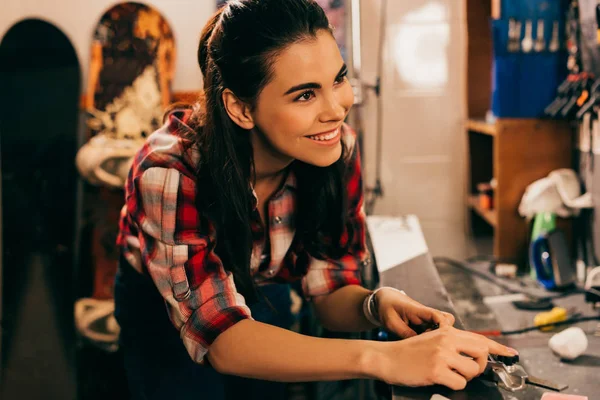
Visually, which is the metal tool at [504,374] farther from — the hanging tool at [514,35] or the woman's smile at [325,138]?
the hanging tool at [514,35]

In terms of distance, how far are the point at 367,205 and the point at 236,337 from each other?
1.79 metres

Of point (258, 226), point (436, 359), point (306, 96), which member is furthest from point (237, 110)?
point (436, 359)

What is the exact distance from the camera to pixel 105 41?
2.71m

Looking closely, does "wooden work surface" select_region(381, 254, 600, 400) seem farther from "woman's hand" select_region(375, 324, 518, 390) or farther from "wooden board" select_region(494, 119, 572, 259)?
"wooden board" select_region(494, 119, 572, 259)

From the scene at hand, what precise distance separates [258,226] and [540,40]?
3.89ft

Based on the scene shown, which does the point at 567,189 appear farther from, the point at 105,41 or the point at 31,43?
the point at 31,43

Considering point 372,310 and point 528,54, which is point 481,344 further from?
point 528,54

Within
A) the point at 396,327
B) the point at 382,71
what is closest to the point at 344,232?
the point at 396,327

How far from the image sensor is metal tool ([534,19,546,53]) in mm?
1964

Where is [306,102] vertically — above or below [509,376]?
above

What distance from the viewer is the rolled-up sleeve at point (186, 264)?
3.59 ft

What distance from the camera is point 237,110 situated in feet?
3.88

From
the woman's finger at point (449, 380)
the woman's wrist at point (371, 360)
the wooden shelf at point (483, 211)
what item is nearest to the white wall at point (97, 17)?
the wooden shelf at point (483, 211)

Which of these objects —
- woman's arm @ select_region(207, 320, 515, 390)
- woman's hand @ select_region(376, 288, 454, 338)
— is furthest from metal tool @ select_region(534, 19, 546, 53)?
woman's arm @ select_region(207, 320, 515, 390)
